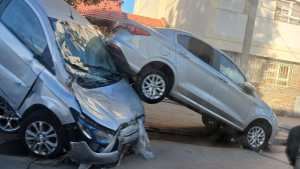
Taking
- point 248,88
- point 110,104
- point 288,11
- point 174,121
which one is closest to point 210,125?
point 174,121

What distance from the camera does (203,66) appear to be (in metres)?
10.6

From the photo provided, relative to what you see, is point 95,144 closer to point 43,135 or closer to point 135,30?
point 43,135

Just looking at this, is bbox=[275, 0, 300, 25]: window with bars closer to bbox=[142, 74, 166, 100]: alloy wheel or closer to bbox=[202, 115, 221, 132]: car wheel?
bbox=[202, 115, 221, 132]: car wheel

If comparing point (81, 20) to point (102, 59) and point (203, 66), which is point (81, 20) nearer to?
point (102, 59)

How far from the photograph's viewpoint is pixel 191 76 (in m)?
10.5

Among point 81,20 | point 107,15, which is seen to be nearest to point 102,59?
point 81,20

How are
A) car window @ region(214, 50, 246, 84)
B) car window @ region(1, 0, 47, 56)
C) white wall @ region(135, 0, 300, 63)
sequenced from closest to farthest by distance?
car window @ region(1, 0, 47, 56), car window @ region(214, 50, 246, 84), white wall @ region(135, 0, 300, 63)

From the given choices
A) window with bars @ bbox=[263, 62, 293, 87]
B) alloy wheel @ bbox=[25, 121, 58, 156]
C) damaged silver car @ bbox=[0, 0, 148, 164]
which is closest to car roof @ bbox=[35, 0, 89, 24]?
damaged silver car @ bbox=[0, 0, 148, 164]

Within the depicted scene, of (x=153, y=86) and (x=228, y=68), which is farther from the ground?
(x=228, y=68)

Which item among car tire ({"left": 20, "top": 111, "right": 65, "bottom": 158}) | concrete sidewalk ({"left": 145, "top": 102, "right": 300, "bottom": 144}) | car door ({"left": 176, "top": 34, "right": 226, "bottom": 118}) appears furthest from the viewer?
concrete sidewalk ({"left": 145, "top": 102, "right": 300, "bottom": 144})

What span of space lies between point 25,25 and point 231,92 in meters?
4.57

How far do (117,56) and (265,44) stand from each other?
15101mm

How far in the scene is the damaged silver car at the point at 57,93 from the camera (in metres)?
7.28

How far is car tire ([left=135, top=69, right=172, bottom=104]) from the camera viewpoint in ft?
33.1
